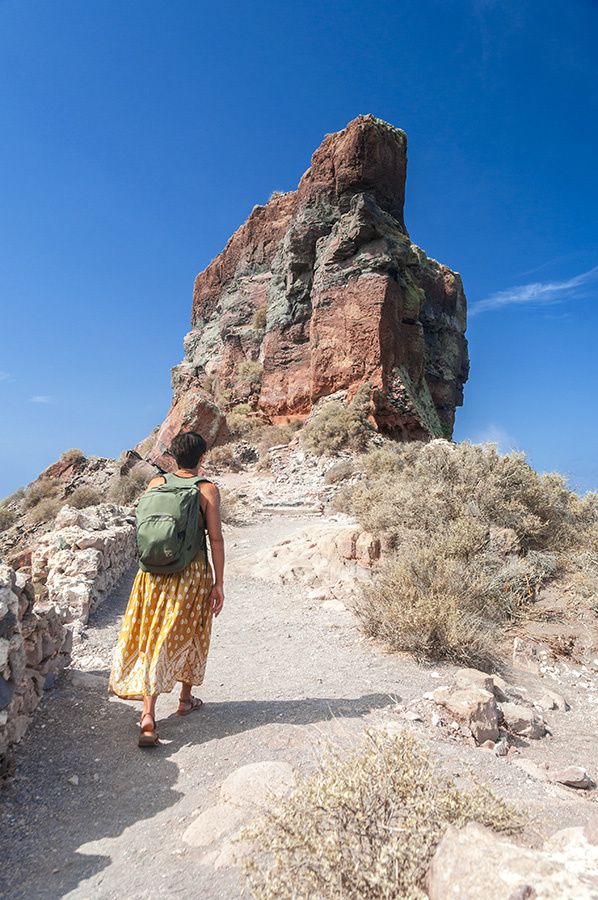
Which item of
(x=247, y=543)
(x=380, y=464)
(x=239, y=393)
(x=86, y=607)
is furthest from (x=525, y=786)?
(x=239, y=393)

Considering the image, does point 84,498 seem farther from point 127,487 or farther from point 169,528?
point 169,528

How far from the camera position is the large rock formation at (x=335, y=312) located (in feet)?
65.6

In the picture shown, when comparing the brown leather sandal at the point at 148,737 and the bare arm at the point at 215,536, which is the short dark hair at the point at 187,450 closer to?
the bare arm at the point at 215,536

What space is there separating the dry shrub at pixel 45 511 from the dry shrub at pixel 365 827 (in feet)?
57.1

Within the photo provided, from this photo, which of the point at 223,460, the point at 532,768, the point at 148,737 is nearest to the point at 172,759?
the point at 148,737

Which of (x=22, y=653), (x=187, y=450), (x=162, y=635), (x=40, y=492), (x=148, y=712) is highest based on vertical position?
(x=40, y=492)

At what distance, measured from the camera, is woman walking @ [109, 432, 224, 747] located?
292cm

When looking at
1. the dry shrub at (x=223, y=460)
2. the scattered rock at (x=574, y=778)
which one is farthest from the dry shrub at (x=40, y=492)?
the scattered rock at (x=574, y=778)

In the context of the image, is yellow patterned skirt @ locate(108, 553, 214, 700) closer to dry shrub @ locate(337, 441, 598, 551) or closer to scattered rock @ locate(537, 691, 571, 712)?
scattered rock @ locate(537, 691, 571, 712)

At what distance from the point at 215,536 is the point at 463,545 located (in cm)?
359

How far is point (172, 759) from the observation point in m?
2.66

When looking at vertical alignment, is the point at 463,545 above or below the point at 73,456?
below

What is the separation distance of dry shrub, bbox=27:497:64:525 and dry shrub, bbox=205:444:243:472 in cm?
551

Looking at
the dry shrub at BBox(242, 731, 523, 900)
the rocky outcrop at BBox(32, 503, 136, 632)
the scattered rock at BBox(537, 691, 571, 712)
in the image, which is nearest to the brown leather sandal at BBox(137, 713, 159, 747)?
the dry shrub at BBox(242, 731, 523, 900)
